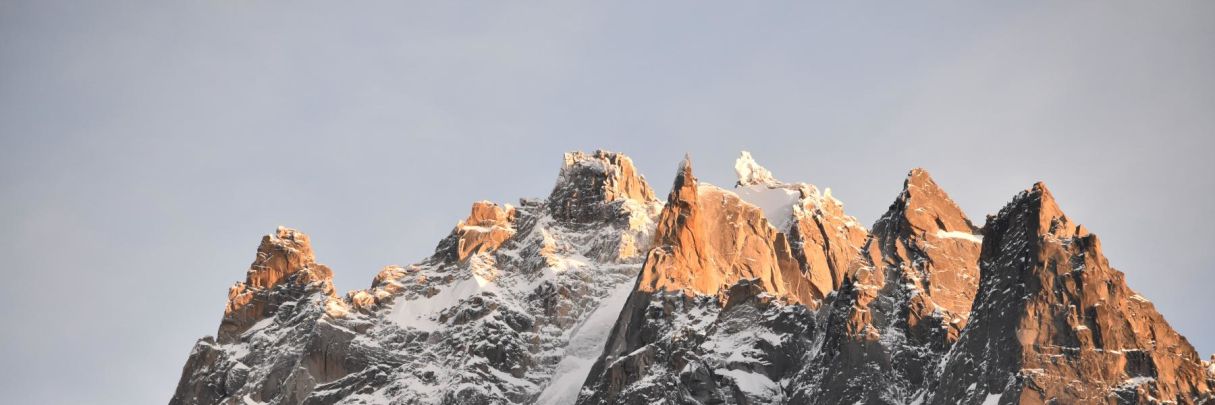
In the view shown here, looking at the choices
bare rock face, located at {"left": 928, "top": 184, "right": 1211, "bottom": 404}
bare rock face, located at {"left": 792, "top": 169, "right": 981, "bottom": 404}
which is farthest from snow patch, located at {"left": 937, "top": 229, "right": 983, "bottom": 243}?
bare rock face, located at {"left": 928, "top": 184, "right": 1211, "bottom": 404}

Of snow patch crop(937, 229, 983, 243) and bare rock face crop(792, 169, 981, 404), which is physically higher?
snow patch crop(937, 229, 983, 243)

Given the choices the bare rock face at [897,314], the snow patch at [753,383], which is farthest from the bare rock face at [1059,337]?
the snow patch at [753,383]

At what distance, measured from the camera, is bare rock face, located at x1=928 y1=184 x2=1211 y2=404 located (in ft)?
460

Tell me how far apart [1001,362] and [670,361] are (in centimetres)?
4135

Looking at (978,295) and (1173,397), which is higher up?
(978,295)

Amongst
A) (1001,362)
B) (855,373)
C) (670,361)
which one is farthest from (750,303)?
(1001,362)

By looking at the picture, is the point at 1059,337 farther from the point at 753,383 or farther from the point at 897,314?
the point at 753,383

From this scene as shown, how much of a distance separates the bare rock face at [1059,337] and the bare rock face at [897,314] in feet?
24.5

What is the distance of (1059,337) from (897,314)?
26.6 m

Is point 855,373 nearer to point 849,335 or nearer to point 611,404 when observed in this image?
point 849,335

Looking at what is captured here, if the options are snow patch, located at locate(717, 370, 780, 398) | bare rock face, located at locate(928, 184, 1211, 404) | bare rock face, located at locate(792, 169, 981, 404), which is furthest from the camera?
snow patch, located at locate(717, 370, 780, 398)

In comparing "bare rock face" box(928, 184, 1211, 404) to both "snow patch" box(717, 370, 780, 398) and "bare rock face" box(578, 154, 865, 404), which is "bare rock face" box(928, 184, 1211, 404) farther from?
"bare rock face" box(578, 154, 865, 404)

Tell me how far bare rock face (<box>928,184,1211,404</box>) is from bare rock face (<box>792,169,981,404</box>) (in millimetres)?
7479

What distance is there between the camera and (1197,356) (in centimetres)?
14325
